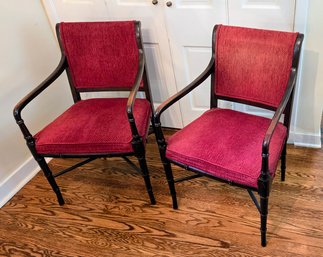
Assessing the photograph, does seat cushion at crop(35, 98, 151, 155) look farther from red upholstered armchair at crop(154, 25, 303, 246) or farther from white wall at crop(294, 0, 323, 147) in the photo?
white wall at crop(294, 0, 323, 147)

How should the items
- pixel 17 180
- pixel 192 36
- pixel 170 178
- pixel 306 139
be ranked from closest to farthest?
1. pixel 170 178
2. pixel 192 36
3. pixel 306 139
4. pixel 17 180

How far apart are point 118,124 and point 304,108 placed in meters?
1.04

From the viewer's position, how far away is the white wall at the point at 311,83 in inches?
65.2

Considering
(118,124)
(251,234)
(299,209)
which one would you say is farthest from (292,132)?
(118,124)

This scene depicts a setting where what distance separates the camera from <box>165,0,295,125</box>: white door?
173 centimetres

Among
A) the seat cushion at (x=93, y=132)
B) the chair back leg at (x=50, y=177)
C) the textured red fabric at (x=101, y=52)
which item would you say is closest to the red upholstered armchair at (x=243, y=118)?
the seat cushion at (x=93, y=132)

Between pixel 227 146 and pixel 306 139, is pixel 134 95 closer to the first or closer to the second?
pixel 227 146

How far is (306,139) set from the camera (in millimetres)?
2072

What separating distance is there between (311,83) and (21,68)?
1.67 m

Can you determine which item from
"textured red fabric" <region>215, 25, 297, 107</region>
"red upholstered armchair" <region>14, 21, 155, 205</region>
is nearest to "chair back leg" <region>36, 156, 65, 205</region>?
"red upholstered armchair" <region>14, 21, 155, 205</region>

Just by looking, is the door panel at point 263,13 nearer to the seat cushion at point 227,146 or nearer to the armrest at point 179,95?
the armrest at point 179,95

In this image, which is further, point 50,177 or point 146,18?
point 146,18

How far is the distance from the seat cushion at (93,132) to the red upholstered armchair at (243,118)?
0.22 meters

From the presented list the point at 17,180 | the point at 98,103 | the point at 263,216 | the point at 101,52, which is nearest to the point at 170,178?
the point at 263,216
